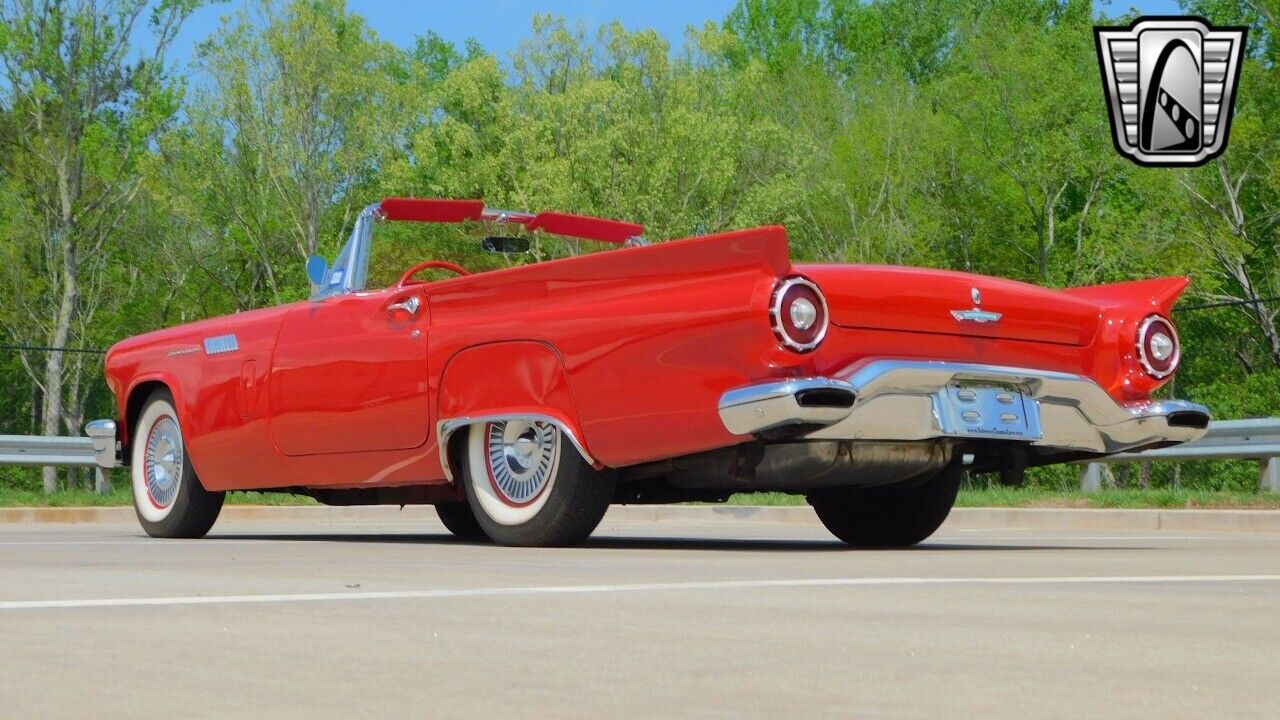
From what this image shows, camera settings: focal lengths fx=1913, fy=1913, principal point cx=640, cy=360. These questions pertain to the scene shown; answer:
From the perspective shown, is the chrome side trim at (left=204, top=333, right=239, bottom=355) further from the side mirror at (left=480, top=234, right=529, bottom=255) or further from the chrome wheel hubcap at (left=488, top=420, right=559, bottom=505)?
the chrome wheel hubcap at (left=488, top=420, right=559, bottom=505)

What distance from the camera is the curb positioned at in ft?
39.5

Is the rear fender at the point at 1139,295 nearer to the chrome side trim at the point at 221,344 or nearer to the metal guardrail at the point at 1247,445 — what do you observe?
the chrome side trim at the point at 221,344

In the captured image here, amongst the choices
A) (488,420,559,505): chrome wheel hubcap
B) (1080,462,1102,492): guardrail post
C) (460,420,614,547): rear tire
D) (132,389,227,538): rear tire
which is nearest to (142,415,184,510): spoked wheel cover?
(132,389,227,538): rear tire

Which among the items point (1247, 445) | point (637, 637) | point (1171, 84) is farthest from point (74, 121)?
point (637, 637)

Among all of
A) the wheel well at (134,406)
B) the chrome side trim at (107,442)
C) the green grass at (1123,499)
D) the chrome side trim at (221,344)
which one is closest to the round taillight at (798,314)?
the chrome side trim at (221,344)

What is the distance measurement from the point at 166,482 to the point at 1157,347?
5.07 metres

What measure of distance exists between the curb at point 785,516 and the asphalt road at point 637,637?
4912 mm

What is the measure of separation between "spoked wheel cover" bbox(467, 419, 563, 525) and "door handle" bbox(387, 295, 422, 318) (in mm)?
635

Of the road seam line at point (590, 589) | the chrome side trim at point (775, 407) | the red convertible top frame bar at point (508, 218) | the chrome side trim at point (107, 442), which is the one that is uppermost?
the red convertible top frame bar at point (508, 218)

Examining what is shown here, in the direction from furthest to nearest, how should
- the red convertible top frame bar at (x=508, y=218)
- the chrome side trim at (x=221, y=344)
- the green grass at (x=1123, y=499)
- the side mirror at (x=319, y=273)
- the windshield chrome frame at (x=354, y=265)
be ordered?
1. the green grass at (x=1123, y=499)
2. the red convertible top frame bar at (x=508, y=218)
3. the chrome side trim at (x=221, y=344)
4. the side mirror at (x=319, y=273)
5. the windshield chrome frame at (x=354, y=265)

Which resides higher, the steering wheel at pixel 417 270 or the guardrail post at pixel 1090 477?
the steering wheel at pixel 417 270

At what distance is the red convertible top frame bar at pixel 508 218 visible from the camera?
377 inches

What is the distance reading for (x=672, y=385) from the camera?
738cm

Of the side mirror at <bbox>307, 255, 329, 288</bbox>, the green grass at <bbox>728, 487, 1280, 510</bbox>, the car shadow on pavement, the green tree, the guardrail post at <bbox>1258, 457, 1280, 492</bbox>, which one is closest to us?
the car shadow on pavement
